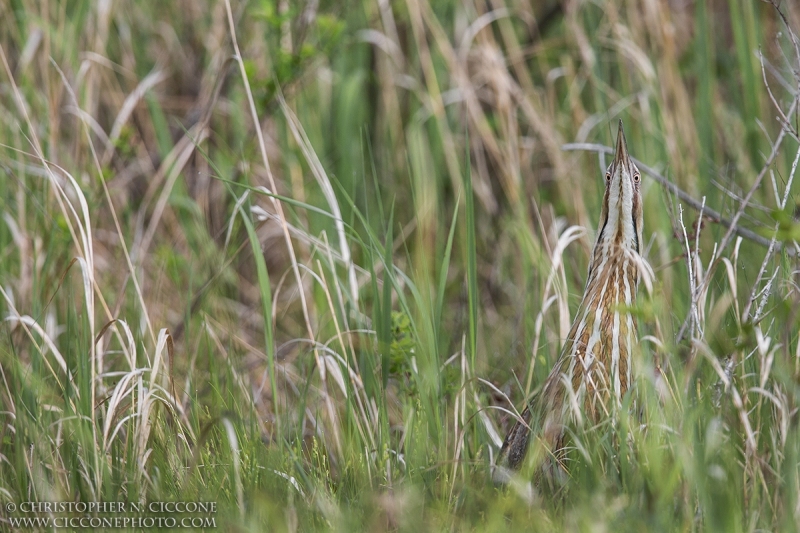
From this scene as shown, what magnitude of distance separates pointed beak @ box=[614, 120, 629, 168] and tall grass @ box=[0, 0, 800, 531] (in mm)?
189

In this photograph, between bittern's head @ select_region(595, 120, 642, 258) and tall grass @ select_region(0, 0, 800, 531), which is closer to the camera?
tall grass @ select_region(0, 0, 800, 531)

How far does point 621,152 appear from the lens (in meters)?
2.02

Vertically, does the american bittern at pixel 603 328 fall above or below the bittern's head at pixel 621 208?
below

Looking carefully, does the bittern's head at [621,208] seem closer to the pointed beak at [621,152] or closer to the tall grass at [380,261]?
the pointed beak at [621,152]

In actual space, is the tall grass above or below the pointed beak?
below

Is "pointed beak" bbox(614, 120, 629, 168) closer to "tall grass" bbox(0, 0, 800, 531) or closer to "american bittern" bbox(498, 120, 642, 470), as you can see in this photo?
"american bittern" bbox(498, 120, 642, 470)

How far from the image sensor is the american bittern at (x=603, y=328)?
1.97 meters

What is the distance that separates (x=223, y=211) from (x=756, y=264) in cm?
200

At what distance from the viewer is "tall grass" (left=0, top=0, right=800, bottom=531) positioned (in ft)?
5.68
